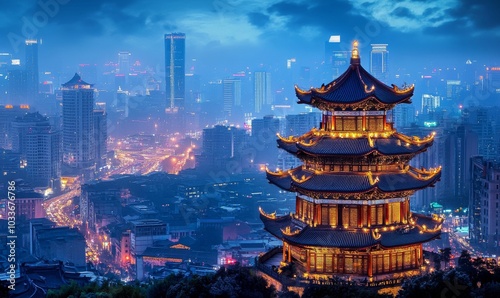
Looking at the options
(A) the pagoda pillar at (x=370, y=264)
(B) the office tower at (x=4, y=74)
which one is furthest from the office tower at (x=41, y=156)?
(A) the pagoda pillar at (x=370, y=264)

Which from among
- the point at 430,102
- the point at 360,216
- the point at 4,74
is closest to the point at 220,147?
the point at 430,102

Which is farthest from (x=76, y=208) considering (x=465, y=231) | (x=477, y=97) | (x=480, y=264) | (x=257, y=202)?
(x=480, y=264)

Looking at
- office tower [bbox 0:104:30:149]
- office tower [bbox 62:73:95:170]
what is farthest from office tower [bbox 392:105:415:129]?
office tower [bbox 0:104:30:149]

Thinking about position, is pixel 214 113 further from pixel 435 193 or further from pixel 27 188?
pixel 435 193

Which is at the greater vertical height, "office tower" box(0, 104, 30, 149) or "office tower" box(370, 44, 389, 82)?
"office tower" box(370, 44, 389, 82)

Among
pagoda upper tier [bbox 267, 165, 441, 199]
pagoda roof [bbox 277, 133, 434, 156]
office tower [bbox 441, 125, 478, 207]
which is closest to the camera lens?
pagoda upper tier [bbox 267, 165, 441, 199]

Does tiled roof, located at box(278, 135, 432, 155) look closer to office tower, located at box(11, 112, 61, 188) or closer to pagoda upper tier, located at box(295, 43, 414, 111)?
pagoda upper tier, located at box(295, 43, 414, 111)

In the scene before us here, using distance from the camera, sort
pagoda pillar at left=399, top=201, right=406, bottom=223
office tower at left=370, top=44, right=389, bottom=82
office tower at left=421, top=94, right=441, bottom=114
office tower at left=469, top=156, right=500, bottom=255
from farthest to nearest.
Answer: office tower at left=421, top=94, right=441, bottom=114, office tower at left=370, top=44, right=389, bottom=82, office tower at left=469, top=156, right=500, bottom=255, pagoda pillar at left=399, top=201, right=406, bottom=223
